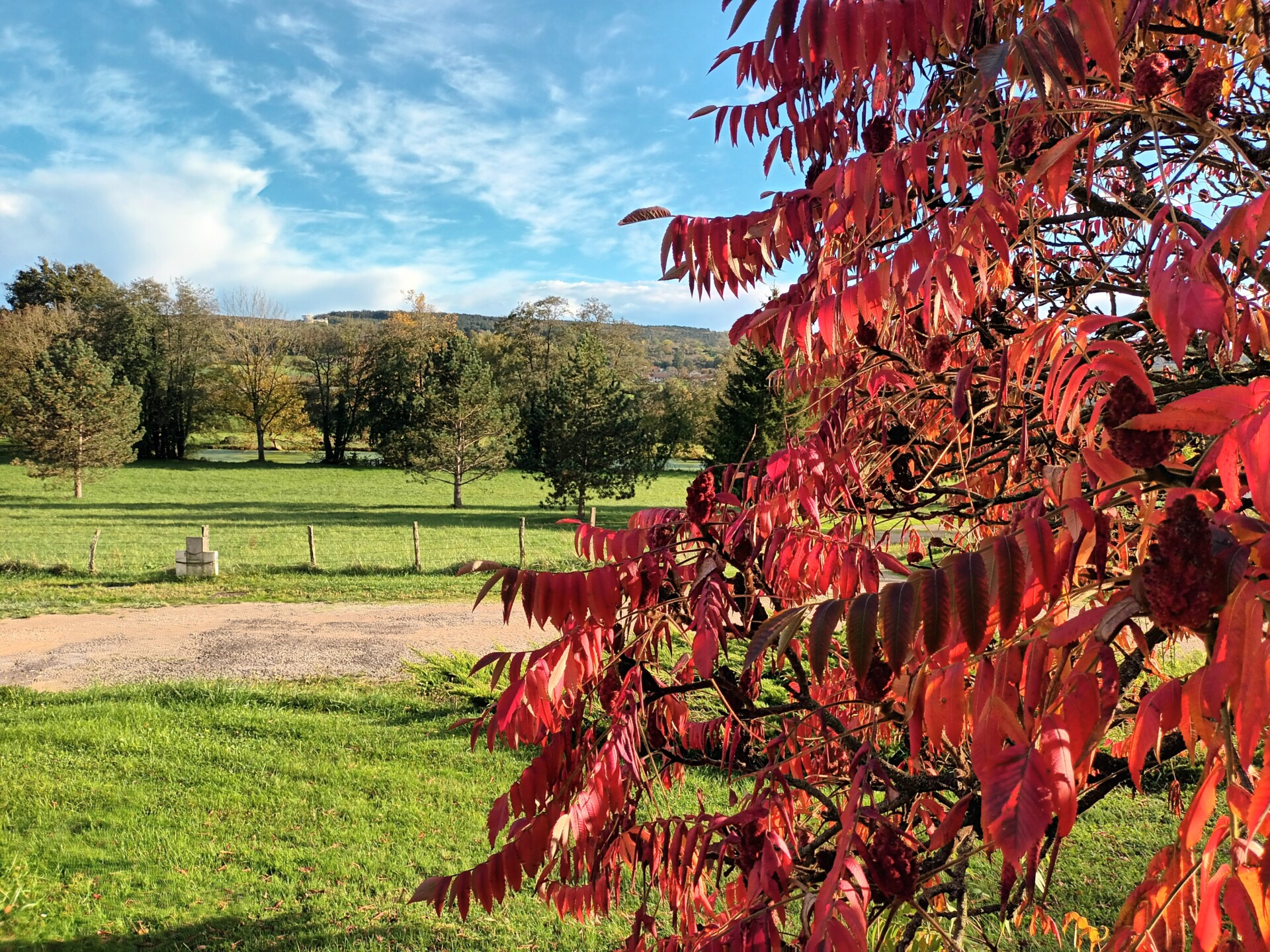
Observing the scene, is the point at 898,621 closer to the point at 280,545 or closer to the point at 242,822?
the point at 242,822

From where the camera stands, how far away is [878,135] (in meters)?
2.25

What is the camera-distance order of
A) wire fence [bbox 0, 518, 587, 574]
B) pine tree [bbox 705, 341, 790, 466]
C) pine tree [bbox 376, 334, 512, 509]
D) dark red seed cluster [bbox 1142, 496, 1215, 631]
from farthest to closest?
pine tree [bbox 376, 334, 512, 509]
pine tree [bbox 705, 341, 790, 466]
wire fence [bbox 0, 518, 587, 574]
dark red seed cluster [bbox 1142, 496, 1215, 631]

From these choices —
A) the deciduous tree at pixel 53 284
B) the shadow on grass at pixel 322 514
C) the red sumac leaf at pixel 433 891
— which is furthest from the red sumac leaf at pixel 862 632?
the deciduous tree at pixel 53 284

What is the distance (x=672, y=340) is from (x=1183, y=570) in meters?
127

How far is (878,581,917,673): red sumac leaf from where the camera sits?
2.92 ft

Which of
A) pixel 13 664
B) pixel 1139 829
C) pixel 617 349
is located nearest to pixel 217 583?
pixel 13 664

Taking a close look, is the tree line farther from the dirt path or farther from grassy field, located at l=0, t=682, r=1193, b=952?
grassy field, located at l=0, t=682, r=1193, b=952

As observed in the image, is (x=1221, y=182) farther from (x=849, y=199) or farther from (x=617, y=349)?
(x=617, y=349)

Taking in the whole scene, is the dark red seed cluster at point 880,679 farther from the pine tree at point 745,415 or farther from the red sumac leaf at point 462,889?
the pine tree at point 745,415

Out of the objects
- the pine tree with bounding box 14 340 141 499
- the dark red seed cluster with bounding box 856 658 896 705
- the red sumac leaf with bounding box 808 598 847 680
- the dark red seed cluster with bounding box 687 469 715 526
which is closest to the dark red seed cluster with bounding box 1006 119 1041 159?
the dark red seed cluster with bounding box 687 469 715 526

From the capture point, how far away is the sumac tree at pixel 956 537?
852 millimetres

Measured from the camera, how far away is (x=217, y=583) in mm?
15562

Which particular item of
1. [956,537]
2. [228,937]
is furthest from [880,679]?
[228,937]

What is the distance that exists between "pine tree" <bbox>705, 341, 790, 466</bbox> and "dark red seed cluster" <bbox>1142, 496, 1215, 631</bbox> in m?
23.5
